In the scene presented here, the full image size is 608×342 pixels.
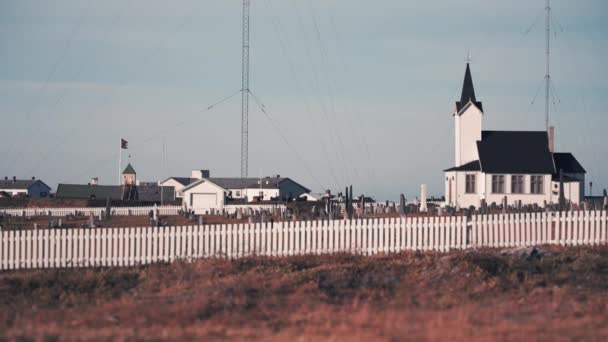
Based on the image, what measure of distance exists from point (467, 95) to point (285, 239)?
3326 centimetres

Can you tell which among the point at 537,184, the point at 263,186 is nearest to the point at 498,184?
the point at 537,184

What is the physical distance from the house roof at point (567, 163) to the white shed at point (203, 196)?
77.9 ft

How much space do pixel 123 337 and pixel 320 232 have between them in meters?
13.5

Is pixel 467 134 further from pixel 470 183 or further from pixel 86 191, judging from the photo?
pixel 86 191

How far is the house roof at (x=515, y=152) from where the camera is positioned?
52.4 meters

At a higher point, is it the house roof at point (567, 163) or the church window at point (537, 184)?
the house roof at point (567, 163)

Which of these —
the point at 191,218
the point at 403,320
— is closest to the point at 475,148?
the point at 191,218

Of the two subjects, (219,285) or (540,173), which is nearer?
(219,285)

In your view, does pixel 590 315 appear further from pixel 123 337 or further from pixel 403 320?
pixel 123 337

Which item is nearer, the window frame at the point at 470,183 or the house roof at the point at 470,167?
the house roof at the point at 470,167

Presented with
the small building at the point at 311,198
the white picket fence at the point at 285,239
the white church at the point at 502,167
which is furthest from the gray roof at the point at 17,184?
the white picket fence at the point at 285,239

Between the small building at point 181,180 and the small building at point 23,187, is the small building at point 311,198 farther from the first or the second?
the small building at point 23,187

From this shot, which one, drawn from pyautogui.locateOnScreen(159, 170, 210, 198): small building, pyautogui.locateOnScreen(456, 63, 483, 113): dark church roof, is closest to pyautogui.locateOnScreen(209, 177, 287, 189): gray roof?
pyautogui.locateOnScreen(159, 170, 210, 198): small building

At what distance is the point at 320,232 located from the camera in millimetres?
25797
